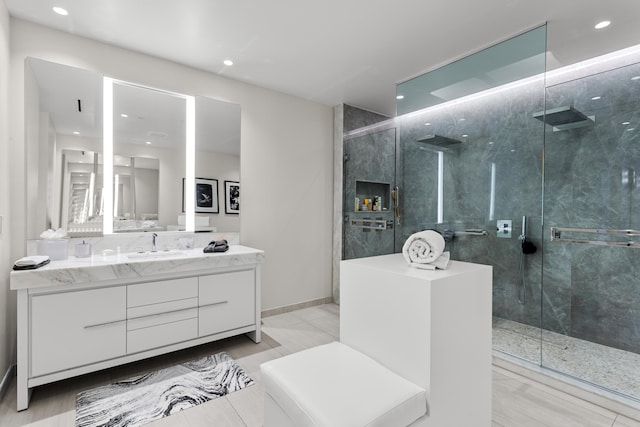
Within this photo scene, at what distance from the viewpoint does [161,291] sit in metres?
2.36

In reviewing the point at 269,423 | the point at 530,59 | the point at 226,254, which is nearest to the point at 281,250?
the point at 226,254

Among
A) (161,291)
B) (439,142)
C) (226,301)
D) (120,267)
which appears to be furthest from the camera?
(439,142)

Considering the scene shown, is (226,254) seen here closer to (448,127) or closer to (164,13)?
(164,13)

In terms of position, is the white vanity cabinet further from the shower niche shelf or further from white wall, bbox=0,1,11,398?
the shower niche shelf

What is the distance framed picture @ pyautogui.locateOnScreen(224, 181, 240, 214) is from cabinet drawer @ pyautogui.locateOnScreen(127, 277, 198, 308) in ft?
3.16

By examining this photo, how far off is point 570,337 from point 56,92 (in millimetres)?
5023

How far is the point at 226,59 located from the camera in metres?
2.87

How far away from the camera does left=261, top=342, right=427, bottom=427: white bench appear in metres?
1.07

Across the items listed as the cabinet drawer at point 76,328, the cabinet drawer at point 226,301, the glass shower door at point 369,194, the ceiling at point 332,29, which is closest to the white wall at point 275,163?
the ceiling at point 332,29

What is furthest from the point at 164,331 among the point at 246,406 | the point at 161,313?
the point at 246,406

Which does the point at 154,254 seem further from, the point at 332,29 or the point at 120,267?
the point at 332,29

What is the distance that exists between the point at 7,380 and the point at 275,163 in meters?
2.82

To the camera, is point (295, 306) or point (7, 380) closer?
point (7, 380)

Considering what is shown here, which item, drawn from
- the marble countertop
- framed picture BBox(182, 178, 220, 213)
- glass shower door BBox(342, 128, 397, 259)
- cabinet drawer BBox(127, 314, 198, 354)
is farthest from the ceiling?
cabinet drawer BBox(127, 314, 198, 354)
